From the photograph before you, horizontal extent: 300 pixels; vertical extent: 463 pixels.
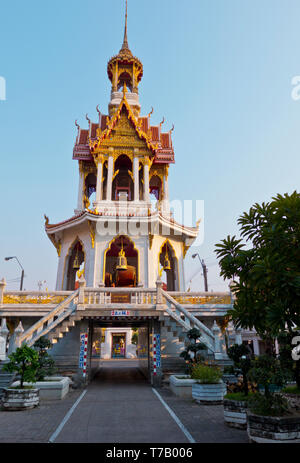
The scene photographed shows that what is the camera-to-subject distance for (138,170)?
83.0 ft

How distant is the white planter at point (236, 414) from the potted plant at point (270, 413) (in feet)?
3.70

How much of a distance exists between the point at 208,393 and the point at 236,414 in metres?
3.27

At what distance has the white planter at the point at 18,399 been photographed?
33.7ft

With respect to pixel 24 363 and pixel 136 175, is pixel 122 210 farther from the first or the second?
pixel 24 363

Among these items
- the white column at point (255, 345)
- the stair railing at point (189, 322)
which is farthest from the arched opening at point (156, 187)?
the white column at point (255, 345)

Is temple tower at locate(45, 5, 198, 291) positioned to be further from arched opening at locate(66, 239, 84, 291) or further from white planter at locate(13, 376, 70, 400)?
white planter at locate(13, 376, 70, 400)

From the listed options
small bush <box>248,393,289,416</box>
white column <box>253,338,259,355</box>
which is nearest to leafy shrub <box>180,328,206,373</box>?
small bush <box>248,393,289,416</box>

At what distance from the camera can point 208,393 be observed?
11.0 m

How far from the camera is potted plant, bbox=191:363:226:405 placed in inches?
434

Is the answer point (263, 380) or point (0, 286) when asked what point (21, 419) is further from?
point (0, 286)

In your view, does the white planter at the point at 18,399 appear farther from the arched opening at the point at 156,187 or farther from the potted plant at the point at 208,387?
the arched opening at the point at 156,187

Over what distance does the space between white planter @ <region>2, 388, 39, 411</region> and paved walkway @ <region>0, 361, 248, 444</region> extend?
0.28m

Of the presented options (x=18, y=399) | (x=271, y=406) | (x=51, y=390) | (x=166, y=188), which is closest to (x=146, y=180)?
(x=166, y=188)
